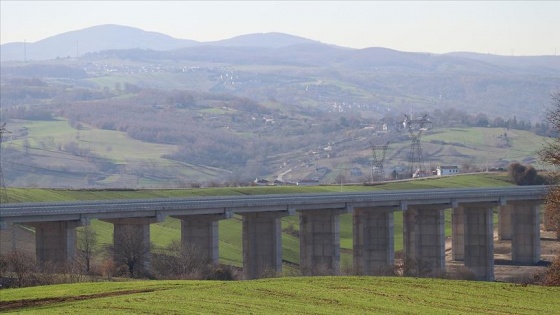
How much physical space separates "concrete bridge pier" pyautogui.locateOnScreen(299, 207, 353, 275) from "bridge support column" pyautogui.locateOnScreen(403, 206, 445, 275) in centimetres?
581

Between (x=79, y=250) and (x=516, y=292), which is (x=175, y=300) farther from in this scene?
(x=79, y=250)

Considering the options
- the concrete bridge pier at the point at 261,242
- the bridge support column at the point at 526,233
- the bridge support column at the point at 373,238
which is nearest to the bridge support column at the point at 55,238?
the concrete bridge pier at the point at 261,242

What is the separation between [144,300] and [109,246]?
4696 cm

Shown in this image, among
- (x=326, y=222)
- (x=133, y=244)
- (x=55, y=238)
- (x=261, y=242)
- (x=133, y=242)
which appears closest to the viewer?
(x=133, y=244)

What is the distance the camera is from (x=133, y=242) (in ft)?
267

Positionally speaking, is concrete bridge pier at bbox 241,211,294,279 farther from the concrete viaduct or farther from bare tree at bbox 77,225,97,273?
bare tree at bbox 77,225,97,273

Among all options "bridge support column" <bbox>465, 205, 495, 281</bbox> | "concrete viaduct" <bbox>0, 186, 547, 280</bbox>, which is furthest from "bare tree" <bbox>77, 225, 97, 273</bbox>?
"bridge support column" <bbox>465, 205, 495, 281</bbox>

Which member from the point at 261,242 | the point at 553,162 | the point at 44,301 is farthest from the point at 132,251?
the point at 553,162

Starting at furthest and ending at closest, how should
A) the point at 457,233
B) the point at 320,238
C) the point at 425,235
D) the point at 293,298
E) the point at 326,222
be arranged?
the point at 457,233 < the point at 425,235 < the point at 326,222 < the point at 320,238 < the point at 293,298

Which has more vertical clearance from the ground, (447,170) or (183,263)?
(183,263)

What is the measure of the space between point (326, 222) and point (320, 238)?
1588 mm

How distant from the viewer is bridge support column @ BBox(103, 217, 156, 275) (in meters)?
79.2

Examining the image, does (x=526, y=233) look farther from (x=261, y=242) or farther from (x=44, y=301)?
(x=44, y=301)

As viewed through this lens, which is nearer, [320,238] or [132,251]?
[132,251]
